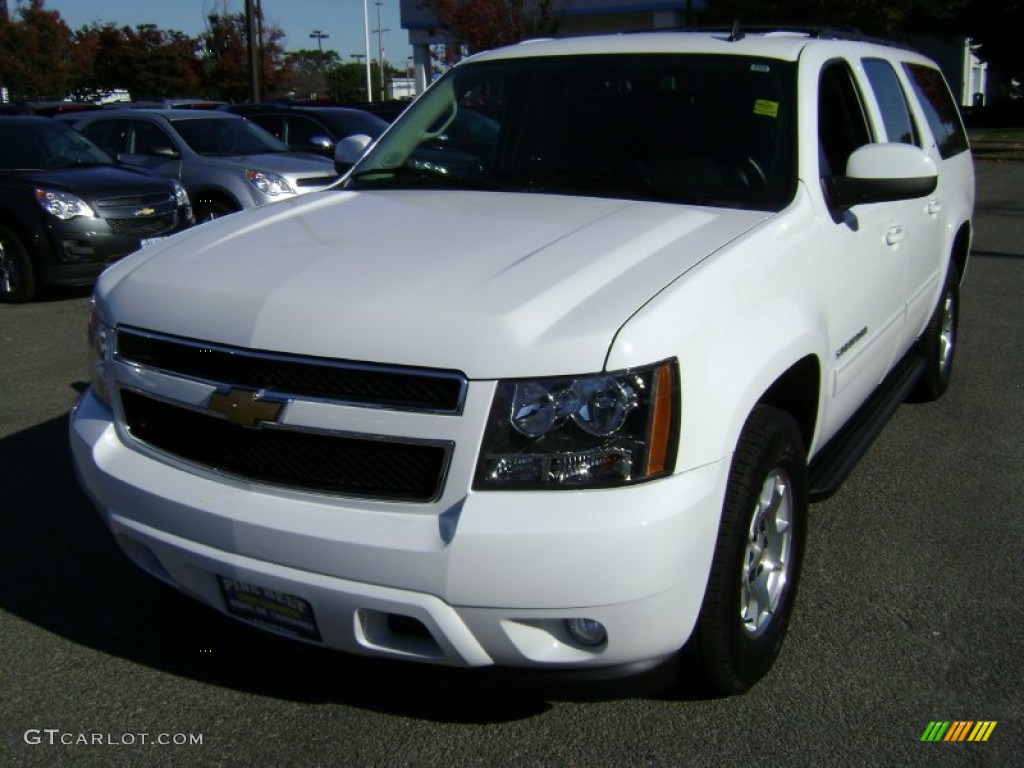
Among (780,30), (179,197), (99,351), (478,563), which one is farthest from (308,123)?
(478,563)

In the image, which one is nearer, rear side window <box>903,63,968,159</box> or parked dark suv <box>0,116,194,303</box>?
rear side window <box>903,63,968,159</box>

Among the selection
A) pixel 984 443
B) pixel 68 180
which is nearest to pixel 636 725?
pixel 984 443

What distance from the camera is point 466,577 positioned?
252cm

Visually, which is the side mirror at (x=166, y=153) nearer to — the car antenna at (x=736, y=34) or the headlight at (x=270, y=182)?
the headlight at (x=270, y=182)

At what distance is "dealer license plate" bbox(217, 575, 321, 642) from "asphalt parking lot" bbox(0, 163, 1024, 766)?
10 cm

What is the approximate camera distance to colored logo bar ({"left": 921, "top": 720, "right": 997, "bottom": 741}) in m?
3.02

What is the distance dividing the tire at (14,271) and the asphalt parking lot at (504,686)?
17.3 ft

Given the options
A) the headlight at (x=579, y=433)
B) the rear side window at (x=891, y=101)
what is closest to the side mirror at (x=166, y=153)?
the rear side window at (x=891, y=101)

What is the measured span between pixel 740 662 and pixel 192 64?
45.0 metres

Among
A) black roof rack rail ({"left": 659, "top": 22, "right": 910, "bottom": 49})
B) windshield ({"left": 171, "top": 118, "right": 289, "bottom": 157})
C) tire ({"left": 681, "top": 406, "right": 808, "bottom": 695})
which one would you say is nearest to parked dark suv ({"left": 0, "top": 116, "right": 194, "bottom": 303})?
windshield ({"left": 171, "top": 118, "right": 289, "bottom": 157})

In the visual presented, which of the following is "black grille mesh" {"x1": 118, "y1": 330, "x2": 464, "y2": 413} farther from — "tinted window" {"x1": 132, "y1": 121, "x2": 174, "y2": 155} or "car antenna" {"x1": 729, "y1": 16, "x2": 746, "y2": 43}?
"tinted window" {"x1": 132, "y1": 121, "x2": 174, "y2": 155}

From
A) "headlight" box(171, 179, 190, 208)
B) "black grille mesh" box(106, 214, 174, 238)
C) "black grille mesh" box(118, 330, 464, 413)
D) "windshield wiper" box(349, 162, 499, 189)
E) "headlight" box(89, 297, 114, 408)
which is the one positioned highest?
"windshield wiper" box(349, 162, 499, 189)

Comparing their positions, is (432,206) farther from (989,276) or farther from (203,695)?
(989,276)

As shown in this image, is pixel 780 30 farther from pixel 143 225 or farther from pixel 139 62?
pixel 139 62
